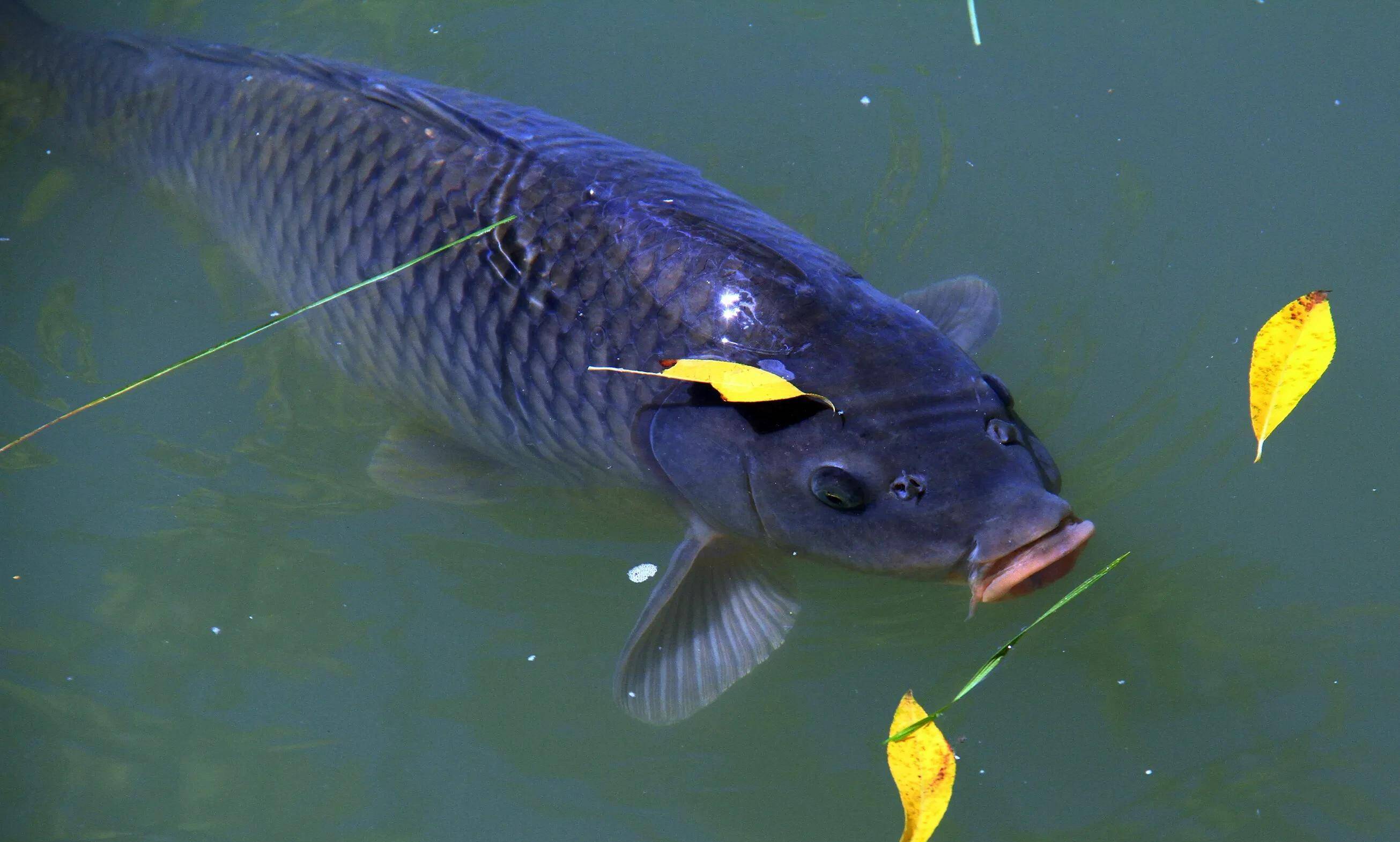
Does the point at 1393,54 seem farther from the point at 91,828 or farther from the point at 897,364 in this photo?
the point at 91,828

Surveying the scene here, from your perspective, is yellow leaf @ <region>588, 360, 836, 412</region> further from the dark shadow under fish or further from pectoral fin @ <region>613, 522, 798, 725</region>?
pectoral fin @ <region>613, 522, 798, 725</region>

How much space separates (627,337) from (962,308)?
35.8 inches

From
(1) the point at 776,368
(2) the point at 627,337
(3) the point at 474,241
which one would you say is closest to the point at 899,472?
(1) the point at 776,368

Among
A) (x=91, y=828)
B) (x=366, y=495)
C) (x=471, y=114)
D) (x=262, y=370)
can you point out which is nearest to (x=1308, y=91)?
(x=471, y=114)

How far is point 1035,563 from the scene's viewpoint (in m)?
1.88

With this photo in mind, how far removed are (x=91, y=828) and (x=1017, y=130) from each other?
319 centimetres

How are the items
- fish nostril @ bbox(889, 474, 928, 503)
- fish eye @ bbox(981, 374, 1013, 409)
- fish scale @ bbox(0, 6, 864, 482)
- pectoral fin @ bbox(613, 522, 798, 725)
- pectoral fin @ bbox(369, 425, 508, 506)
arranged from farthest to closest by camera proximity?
1. pectoral fin @ bbox(369, 425, 508, 506)
2. pectoral fin @ bbox(613, 522, 798, 725)
3. fish scale @ bbox(0, 6, 864, 482)
4. fish eye @ bbox(981, 374, 1013, 409)
5. fish nostril @ bbox(889, 474, 928, 503)

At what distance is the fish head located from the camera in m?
1.92

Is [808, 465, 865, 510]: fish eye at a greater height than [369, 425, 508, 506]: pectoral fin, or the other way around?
[808, 465, 865, 510]: fish eye

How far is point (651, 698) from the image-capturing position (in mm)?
2395

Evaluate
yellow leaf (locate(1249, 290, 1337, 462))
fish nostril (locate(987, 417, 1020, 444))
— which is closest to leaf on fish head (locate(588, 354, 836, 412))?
fish nostril (locate(987, 417, 1020, 444))

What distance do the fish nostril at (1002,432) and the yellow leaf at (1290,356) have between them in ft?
2.06

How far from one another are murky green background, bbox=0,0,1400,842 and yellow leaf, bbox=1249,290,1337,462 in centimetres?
45

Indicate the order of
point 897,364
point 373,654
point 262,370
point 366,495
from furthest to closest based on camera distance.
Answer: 1. point 262,370
2. point 366,495
3. point 373,654
4. point 897,364
